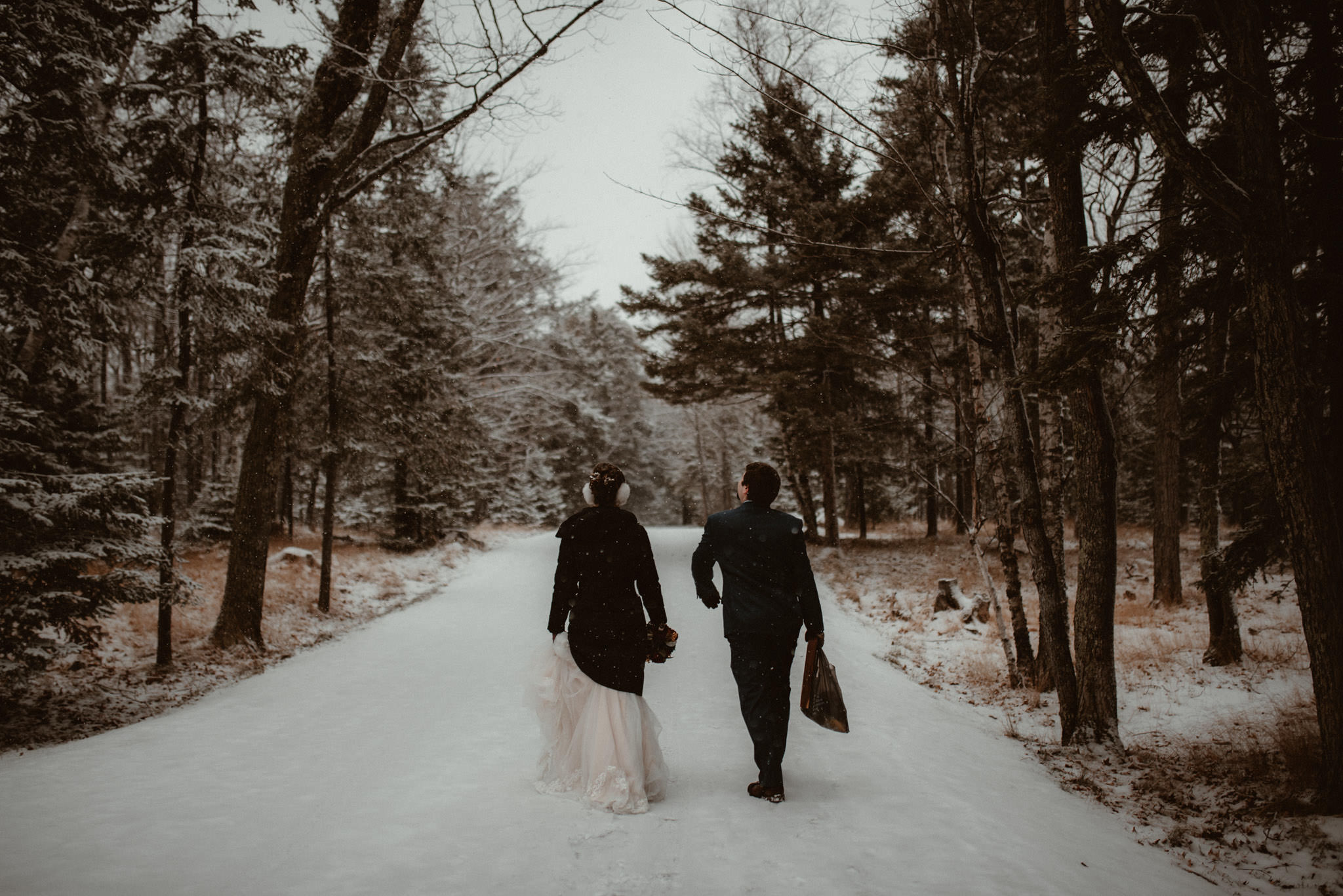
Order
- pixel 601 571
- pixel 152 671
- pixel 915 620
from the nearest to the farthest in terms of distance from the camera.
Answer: pixel 601 571 < pixel 152 671 < pixel 915 620

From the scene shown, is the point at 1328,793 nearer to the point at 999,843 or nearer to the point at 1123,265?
the point at 999,843

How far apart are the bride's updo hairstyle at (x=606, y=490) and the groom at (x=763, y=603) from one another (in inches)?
25.9

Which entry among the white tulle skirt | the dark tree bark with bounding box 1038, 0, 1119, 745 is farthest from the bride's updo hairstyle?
the dark tree bark with bounding box 1038, 0, 1119, 745

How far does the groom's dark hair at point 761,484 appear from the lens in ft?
15.7

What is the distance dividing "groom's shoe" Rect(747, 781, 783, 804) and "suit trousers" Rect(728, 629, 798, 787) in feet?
0.09

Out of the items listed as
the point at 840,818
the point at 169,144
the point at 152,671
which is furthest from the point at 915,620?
the point at 169,144

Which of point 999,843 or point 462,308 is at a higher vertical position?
point 462,308

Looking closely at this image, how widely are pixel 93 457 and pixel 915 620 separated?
15991mm

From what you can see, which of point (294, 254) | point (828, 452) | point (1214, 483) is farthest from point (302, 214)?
point (828, 452)

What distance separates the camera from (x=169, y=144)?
829 centimetres

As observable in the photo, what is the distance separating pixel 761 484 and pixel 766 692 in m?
1.38

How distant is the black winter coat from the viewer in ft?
14.8

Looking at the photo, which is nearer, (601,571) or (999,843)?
(999,843)

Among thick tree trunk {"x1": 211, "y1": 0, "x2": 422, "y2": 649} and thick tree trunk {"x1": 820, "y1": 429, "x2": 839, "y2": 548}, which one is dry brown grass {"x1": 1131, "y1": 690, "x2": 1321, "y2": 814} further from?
thick tree trunk {"x1": 820, "y1": 429, "x2": 839, "y2": 548}
